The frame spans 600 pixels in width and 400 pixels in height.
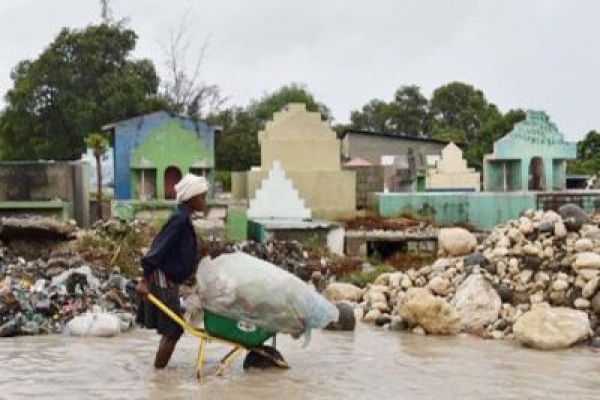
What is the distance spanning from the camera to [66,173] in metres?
20.8

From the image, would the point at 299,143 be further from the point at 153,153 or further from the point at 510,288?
the point at 510,288

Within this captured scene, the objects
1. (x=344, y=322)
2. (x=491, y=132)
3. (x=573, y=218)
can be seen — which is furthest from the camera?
(x=491, y=132)

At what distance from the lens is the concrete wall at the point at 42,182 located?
808 inches

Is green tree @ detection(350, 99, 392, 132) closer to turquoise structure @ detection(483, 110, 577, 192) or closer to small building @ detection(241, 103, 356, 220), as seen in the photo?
turquoise structure @ detection(483, 110, 577, 192)

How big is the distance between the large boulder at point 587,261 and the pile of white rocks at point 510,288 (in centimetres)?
1

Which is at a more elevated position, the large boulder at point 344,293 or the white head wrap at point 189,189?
the white head wrap at point 189,189

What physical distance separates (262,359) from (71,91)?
3873 centimetres

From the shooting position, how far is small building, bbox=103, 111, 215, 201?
25.8m

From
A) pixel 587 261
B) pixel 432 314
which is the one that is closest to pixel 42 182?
pixel 432 314

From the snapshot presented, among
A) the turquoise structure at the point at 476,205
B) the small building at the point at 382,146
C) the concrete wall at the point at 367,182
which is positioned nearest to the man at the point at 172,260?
the turquoise structure at the point at 476,205

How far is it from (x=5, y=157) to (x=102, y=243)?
3345 cm

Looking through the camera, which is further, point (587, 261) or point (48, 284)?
point (48, 284)

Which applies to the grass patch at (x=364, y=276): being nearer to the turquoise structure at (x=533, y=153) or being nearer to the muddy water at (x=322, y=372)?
the muddy water at (x=322, y=372)

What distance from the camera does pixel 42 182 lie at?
20.6m
